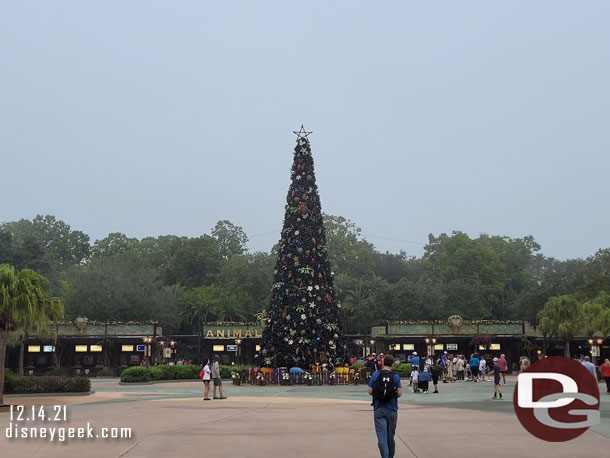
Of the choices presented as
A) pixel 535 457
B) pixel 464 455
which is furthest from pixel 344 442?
pixel 535 457

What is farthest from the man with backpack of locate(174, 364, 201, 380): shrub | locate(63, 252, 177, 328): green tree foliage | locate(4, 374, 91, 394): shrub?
locate(63, 252, 177, 328): green tree foliage

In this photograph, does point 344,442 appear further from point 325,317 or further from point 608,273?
→ point 608,273

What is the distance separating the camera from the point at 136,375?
3922 centimetres

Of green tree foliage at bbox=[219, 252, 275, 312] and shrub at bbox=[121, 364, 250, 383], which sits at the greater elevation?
green tree foliage at bbox=[219, 252, 275, 312]

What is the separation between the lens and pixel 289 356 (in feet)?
124

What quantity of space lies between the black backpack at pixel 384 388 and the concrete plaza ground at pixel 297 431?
1645 mm

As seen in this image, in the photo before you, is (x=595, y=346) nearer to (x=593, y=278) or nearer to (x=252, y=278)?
(x=593, y=278)

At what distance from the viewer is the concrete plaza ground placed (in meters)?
12.2

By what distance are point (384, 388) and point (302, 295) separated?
26766 mm

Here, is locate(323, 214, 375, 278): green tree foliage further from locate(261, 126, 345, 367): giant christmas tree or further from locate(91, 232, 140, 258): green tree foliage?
locate(261, 126, 345, 367): giant christmas tree

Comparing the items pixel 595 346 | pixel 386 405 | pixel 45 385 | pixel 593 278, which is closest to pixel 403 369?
pixel 595 346

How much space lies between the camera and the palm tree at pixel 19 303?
2200cm

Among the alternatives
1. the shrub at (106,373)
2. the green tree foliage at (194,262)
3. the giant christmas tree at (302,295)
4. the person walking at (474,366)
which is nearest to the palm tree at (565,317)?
the person walking at (474,366)

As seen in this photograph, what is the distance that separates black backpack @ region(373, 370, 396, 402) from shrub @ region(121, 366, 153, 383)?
30596mm
